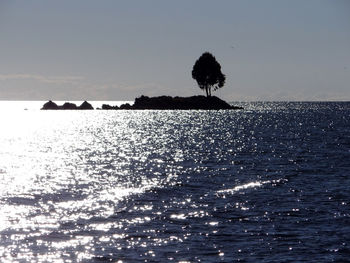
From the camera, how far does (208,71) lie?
191625 millimetres

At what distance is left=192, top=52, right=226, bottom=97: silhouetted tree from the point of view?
192000mm

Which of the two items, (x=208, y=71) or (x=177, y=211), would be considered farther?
(x=208, y=71)

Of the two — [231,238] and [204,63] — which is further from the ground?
[204,63]

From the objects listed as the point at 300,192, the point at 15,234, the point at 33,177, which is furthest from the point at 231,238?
the point at 33,177

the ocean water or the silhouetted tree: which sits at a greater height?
the silhouetted tree

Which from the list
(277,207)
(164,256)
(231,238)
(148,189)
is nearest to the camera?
(164,256)

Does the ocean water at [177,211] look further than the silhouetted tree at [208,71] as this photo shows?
No

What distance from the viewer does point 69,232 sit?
2705cm

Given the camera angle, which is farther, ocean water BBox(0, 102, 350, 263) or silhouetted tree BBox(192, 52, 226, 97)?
silhouetted tree BBox(192, 52, 226, 97)

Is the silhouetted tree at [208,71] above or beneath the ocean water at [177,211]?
above

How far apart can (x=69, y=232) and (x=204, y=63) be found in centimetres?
16892

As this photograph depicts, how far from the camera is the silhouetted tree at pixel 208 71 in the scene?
192000mm

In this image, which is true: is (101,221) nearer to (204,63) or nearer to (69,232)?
(69,232)

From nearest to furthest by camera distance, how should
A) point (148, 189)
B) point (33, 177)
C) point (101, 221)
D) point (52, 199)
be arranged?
point (101, 221), point (52, 199), point (148, 189), point (33, 177)
